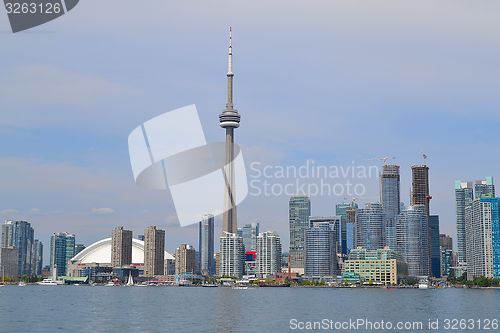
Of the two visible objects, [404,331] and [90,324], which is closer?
[404,331]

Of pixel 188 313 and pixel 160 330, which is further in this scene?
pixel 188 313

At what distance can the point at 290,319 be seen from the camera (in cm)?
7581

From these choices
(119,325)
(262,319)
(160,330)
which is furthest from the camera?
(262,319)

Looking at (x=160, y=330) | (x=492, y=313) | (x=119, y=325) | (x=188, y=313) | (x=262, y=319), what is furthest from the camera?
(x=492, y=313)

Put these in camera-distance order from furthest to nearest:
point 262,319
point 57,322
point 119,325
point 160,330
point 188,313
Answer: point 188,313 < point 262,319 < point 57,322 < point 119,325 < point 160,330

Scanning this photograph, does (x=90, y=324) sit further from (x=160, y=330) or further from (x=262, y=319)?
(x=262, y=319)

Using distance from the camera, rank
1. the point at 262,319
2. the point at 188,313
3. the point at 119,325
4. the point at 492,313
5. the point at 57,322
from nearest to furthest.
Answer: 1. the point at 119,325
2. the point at 57,322
3. the point at 262,319
4. the point at 188,313
5. the point at 492,313

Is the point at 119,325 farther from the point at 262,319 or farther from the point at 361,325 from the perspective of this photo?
the point at 361,325

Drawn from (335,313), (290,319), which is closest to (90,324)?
(290,319)

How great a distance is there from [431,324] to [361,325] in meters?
7.80

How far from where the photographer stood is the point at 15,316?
255 feet

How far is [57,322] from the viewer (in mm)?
70250

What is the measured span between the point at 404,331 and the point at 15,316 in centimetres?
4146

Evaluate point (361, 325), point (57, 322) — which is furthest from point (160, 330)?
point (361, 325)
